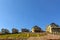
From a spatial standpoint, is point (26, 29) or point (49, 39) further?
point (26, 29)

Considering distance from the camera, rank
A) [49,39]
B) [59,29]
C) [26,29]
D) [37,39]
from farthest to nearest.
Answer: [26,29]
[59,29]
[37,39]
[49,39]

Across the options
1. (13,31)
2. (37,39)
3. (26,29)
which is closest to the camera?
(37,39)

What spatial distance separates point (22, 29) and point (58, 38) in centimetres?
2291

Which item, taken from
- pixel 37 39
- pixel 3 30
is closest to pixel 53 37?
pixel 37 39

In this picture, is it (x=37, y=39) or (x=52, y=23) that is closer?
(x=37, y=39)

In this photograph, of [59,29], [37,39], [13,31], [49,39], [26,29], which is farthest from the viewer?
[26,29]

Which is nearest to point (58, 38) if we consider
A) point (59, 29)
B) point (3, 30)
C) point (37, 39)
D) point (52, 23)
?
point (37, 39)

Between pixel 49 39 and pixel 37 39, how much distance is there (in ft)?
7.61

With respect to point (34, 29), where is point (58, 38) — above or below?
below

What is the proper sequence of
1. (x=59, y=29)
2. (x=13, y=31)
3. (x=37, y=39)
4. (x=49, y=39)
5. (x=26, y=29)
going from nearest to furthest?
1. (x=49, y=39)
2. (x=37, y=39)
3. (x=59, y=29)
4. (x=13, y=31)
5. (x=26, y=29)

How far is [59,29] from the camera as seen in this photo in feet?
105

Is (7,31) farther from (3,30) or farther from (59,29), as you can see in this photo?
(59,29)

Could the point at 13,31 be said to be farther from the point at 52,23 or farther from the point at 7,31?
the point at 52,23

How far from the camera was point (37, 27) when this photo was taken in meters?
40.9
